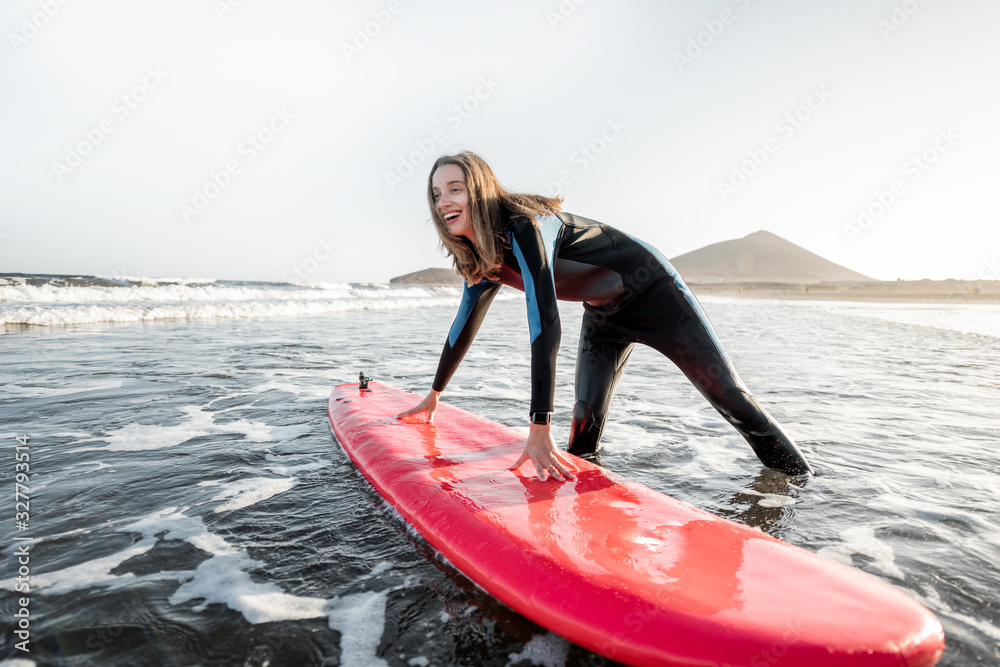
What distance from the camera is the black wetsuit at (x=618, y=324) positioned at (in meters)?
2.72

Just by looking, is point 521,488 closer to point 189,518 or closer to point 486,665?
point 486,665

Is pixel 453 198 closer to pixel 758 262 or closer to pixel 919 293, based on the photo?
pixel 919 293

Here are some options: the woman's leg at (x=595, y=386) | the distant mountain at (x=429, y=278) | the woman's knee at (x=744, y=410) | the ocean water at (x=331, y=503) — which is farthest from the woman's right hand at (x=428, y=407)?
the distant mountain at (x=429, y=278)

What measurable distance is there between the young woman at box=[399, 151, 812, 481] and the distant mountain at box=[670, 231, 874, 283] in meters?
76.6

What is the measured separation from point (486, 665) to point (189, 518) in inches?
62.4

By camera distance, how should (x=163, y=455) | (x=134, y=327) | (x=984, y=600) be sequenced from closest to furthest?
(x=984, y=600) < (x=163, y=455) < (x=134, y=327)

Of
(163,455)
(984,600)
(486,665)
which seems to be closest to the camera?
(486,665)

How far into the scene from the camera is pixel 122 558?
6.34 ft

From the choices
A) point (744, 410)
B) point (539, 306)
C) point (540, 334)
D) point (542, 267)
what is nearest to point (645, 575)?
point (540, 334)

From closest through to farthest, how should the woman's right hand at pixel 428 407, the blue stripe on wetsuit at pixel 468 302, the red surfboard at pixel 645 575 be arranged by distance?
the red surfboard at pixel 645 575
the blue stripe on wetsuit at pixel 468 302
the woman's right hand at pixel 428 407

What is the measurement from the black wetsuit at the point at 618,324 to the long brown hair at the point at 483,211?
79 mm

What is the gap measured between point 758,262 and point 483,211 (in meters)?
95.2

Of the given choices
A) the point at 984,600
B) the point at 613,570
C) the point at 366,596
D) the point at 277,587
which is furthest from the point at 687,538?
the point at 277,587

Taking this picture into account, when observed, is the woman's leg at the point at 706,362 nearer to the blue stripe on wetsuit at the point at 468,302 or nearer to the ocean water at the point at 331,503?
the ocean water at the point at 331,503
